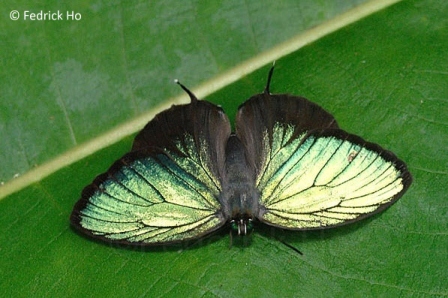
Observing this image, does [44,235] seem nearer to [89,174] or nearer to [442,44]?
[89,174]

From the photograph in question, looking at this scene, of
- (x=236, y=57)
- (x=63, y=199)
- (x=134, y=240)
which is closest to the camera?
(x=134, y=240)

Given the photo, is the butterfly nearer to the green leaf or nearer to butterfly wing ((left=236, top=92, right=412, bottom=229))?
butterfly wing ((left=236, top=92, right=412, bottom=229))

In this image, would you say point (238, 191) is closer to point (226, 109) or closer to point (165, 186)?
point (165, 186)

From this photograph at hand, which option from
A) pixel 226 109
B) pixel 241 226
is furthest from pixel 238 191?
pixel 226 109

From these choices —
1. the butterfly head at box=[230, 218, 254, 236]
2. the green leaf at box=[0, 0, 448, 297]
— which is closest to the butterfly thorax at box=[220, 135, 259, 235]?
the butterfly head at box=[230, 218, 254, 236]

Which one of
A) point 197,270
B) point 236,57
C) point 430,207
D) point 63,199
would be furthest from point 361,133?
point 63,199

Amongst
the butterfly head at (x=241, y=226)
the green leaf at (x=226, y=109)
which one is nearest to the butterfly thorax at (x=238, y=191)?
the butterfly head at (x=241, y=226)

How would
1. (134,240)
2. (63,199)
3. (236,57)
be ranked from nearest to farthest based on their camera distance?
(134,240) < (63,199) < (236,57)

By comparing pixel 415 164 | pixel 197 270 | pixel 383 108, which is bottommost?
pixel 197 270
